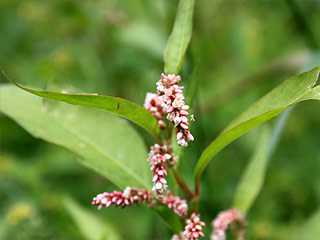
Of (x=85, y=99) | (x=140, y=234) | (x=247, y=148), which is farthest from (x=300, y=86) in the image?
(x=247, y=148)

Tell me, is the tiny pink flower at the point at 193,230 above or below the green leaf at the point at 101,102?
below

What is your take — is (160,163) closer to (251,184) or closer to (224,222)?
(224,222)

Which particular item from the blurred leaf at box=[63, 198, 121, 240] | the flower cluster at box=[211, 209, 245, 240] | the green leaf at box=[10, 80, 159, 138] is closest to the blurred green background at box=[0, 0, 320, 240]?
the blurred leaf at box=[63, 198, 121, 240]

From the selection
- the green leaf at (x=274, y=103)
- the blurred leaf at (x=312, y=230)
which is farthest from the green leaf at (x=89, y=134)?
the blurred leaf at (x=312, y=230)

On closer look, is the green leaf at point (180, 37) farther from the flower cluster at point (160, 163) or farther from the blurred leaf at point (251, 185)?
the blurred leaf at point (251, 185)

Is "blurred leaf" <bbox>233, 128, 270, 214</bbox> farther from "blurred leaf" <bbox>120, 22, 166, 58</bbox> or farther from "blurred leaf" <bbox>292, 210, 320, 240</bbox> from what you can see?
"blurred leaf" <bbox>120, 22, 166, 58</bbox>

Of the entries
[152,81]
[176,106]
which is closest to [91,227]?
[176,106]
